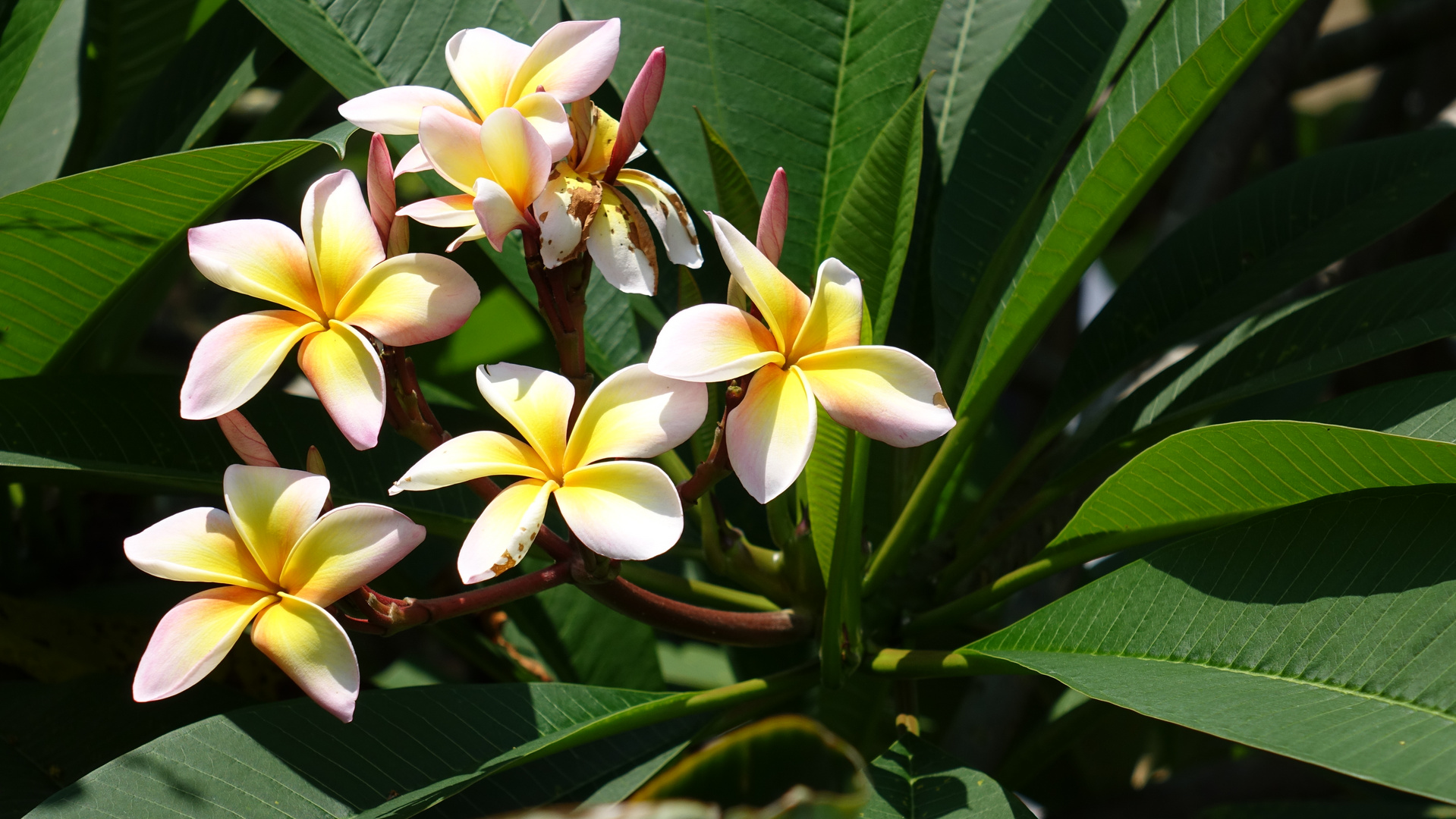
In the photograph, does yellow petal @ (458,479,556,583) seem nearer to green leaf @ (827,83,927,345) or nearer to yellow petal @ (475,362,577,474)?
yellow petal @ (475,362,577,474)

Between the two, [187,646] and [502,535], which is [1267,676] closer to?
[502,535]

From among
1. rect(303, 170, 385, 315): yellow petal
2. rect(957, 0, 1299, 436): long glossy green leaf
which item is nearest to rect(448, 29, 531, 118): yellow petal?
rect(303, 170, 385, 315): yellow petal

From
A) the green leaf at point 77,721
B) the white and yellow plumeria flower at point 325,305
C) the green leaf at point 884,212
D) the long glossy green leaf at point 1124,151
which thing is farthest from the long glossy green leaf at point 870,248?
the green leaf at point 77,721

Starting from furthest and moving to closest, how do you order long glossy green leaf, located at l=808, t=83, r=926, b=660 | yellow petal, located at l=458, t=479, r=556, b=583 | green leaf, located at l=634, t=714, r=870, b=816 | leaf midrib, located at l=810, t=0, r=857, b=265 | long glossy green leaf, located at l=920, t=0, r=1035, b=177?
1. long glossy green leaf, located at l=920, t=0, r=1035, b=177
2. leaf midrib, located at l=810, t=0, r=857, b=265
3. long glossy green leaf, located at l=808, t=83, r=926, b=660
4. yellow petal, located at l=458, t=479, r=556, b=583
5. green leaf, located at l=634, t=714, r=870, b=816

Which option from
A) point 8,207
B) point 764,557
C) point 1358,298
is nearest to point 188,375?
point 8,207

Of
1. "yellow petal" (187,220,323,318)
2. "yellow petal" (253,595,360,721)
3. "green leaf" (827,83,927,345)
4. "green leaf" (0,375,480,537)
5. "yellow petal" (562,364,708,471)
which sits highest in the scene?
"green leaf" (827,83,927,345)

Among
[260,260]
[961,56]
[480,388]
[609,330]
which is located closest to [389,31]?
[609,330]
